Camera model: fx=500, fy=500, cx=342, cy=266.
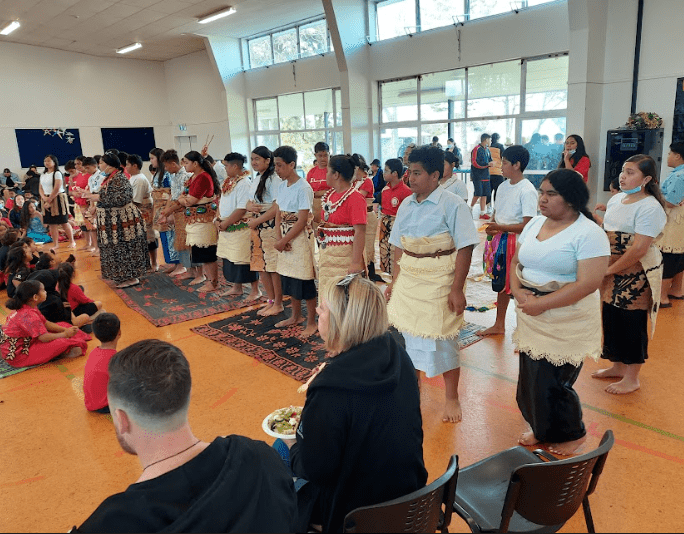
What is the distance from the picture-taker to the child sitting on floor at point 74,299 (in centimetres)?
459

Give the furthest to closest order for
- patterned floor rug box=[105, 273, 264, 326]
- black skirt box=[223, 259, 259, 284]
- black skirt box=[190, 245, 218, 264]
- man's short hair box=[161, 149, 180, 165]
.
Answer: man's short hair box=[161, 149, 180, 165]
black skirt box=[190, 245, 218, 264]
black skirt box=[223, 259, 259, 284]
patterned floor rug box=[105, 273, 264, 326]

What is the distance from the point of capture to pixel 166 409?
119cm

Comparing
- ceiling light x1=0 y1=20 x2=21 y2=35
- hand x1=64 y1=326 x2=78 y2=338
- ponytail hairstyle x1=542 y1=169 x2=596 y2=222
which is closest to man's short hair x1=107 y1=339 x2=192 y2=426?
ponytail hairstyle x1=542 y1=169 x2=596 y2=222

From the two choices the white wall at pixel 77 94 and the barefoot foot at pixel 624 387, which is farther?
the white wall at pixel 77 94

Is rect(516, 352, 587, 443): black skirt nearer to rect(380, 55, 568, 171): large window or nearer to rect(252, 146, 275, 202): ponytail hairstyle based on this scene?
rect(252, 146, 275, 202): ponytail hairstyle

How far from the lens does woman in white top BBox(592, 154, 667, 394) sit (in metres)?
2.91

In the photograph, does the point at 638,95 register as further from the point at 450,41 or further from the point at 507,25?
the point at 450,41

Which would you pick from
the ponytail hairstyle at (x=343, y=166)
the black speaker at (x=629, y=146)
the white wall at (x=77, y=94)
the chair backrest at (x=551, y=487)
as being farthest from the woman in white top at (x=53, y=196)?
the black speaker at (x=629, y=146)

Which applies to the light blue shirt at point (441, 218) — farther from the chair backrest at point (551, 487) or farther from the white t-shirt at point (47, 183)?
the white t-shirt at point (47, 183)

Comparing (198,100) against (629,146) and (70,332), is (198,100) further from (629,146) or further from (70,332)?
(70,332)

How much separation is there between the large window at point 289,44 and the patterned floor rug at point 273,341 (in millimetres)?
9532

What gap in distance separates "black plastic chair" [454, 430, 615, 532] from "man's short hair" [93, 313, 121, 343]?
7.70 ft

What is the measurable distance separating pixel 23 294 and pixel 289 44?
11.1 meters

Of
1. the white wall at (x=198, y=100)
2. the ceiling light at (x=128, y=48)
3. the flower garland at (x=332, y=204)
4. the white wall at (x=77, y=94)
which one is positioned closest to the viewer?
the flower garland at (x=332, y=204)
